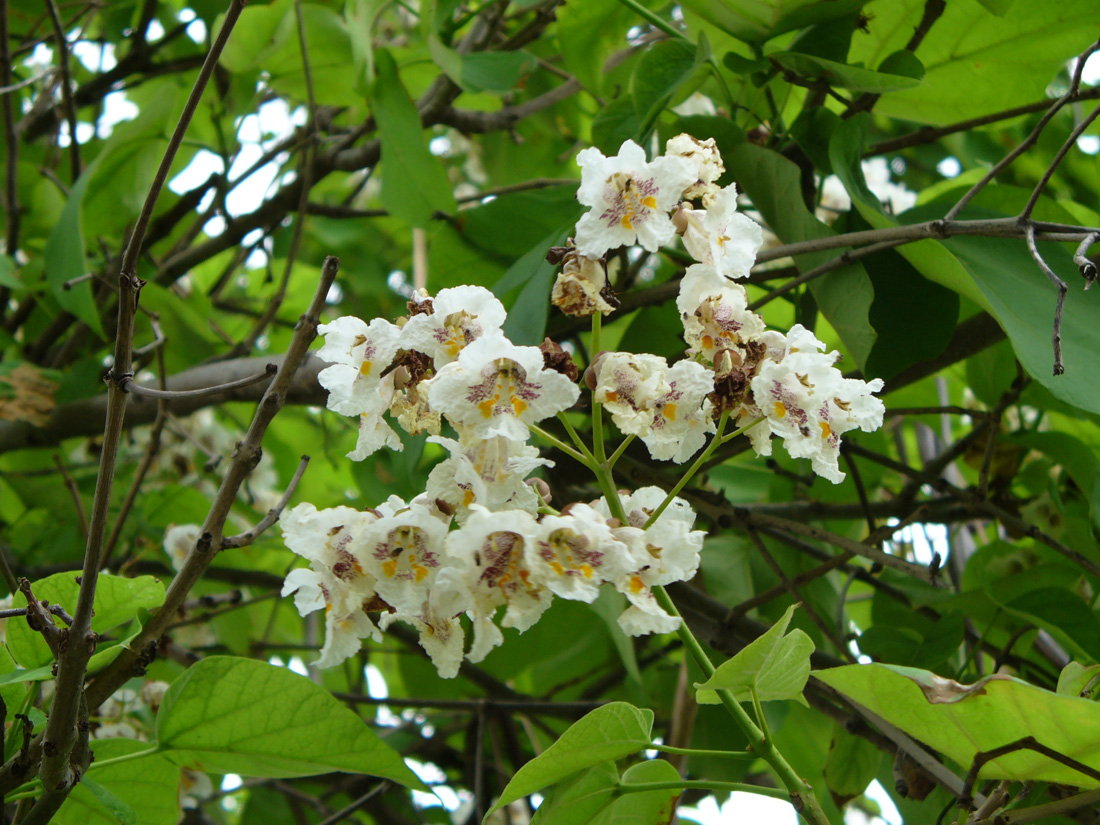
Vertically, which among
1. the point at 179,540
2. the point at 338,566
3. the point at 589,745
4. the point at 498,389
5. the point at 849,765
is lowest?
the point at 849,765

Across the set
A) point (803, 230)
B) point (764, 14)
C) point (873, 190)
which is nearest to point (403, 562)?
point (803, 230)

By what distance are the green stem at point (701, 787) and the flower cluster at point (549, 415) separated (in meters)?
0.14

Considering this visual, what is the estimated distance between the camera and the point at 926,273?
731mm

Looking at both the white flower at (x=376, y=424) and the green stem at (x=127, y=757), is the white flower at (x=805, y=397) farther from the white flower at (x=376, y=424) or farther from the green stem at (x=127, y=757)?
the green stem at (x=127, y=757)

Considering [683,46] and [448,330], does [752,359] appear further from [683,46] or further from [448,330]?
[683,46]

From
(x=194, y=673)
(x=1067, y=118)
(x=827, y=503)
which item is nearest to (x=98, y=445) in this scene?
A: (x=194, y=673)

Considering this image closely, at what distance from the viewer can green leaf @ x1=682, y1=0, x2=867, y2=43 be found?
2.55 ft

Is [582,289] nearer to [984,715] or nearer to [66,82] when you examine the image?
[984,715]

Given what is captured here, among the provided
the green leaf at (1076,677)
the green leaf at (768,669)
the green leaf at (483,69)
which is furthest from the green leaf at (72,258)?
the green leaf at (1076,677)

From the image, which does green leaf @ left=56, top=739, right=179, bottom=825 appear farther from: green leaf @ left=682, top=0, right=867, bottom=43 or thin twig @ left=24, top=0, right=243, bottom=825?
green leaf @ left=682, top=0, right=867, bottom=43

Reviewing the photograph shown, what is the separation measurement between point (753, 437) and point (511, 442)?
151mm

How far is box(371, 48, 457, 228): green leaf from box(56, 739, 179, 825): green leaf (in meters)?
0.59

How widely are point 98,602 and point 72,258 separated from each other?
53cm

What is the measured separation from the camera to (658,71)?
81 centimetres
